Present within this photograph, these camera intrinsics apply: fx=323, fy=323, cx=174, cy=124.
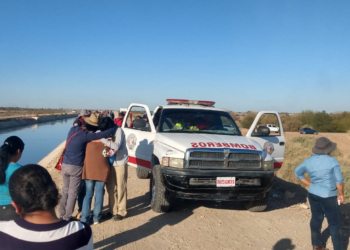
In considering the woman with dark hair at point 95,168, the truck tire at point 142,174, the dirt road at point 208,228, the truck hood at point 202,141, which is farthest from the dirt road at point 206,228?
the truck tire at point 142,174

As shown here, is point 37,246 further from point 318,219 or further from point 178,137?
point 178,137

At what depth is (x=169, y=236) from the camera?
16.1 feet

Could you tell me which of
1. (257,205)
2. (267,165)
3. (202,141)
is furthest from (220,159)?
(257,205)

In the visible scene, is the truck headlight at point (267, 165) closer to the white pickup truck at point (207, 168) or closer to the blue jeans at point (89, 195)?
the white pickup truck at point (207, 168)

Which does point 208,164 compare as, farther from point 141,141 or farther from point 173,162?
point 141,141

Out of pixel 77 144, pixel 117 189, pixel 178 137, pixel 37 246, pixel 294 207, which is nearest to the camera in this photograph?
pixel 37 246

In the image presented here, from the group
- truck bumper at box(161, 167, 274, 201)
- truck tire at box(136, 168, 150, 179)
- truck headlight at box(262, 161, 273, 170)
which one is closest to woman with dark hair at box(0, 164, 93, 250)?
truck bumper at box(161, 167, 274, 201)

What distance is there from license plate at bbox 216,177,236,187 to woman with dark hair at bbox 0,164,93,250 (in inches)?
146

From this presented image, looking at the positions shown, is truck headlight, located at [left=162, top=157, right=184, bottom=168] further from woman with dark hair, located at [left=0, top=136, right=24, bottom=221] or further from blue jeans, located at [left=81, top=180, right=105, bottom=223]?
woman with dark hair, located at [left=0, top=136, right=24, bottom=221]

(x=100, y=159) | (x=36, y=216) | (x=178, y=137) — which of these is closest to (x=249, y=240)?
(x=178, y=137)

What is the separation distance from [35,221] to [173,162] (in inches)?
145

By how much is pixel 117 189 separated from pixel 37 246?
3734 millimetres

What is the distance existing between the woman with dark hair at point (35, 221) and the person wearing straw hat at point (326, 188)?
3.39 metres

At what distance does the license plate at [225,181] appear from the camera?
5328 millimetres
